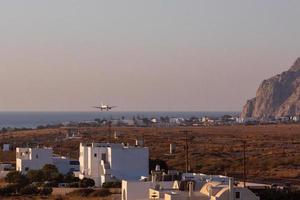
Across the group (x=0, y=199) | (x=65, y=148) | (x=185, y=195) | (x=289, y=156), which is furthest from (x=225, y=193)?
(x=65, y=148)

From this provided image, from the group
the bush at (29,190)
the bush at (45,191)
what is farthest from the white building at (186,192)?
the bush at (29,190)

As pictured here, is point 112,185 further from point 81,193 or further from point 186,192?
point 186,192

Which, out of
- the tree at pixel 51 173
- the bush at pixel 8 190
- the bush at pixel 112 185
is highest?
the tree at pixel 51 173

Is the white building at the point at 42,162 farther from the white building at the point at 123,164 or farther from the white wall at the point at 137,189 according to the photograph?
the white wall at the point at 137,189

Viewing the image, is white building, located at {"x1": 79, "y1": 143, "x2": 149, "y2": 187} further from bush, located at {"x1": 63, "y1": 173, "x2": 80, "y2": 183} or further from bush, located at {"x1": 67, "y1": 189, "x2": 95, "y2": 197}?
bush, located at {"x1": 67, "y1": 189, "x2": 95, "y2": 197}

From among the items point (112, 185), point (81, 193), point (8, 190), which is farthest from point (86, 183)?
point (81, 193)

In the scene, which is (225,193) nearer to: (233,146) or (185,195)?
(185,195)
